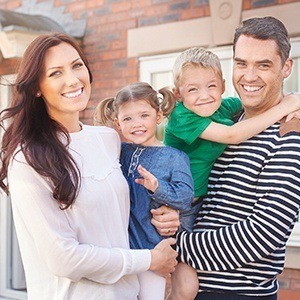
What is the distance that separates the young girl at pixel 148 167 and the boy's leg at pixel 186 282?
0.07 m

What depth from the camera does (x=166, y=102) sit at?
2875 millimetres

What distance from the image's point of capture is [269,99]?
271 centimetres

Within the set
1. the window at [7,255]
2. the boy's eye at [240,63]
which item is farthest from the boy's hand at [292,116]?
the window at [7,255]

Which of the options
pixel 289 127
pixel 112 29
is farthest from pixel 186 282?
pixel 112 29

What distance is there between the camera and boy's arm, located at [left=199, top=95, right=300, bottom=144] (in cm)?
264

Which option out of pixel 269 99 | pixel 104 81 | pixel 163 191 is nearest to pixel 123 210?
pixel 163 191

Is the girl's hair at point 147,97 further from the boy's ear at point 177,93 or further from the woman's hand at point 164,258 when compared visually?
the woman's hand at point 164,258

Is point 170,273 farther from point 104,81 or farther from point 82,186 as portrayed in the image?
point 104,81

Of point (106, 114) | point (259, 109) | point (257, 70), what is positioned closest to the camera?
point (257, 70)

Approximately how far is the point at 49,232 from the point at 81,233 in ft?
0.47

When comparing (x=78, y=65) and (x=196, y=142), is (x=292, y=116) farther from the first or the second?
(x=78, y=65)

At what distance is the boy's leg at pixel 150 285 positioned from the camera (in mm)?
2756

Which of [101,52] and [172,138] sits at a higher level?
[101,52]

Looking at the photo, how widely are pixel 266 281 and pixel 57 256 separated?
84cm
